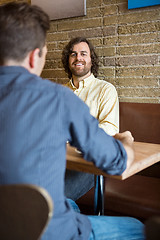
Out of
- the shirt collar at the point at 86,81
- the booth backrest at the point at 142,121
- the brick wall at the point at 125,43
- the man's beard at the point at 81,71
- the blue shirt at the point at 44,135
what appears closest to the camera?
the blue shirt at the point at 44,135

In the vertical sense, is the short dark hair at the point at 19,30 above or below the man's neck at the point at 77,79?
above

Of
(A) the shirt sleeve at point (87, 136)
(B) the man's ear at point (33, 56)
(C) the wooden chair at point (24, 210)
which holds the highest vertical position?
(B) the man's ear at point (33, 56)

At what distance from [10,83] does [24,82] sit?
0.04 meters

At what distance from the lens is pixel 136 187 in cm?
193

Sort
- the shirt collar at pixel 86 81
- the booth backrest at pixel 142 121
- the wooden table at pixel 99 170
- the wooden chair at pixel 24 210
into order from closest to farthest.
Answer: the wooden chair at pixel 24 210, the wooden table at pixel 99 170, the booth backrest at pixel 142 121, the shirt collar at pixel 86 81

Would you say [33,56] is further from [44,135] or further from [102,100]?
[102,100]

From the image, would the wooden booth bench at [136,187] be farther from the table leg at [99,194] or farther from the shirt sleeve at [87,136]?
the shirt sleeve at [87,136]

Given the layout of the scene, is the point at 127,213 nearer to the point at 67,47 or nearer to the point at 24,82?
the point at 24,82

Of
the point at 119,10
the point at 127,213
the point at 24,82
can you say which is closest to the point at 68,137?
the point at 24,82

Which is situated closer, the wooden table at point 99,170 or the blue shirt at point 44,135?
the blue shirt at point 44,135

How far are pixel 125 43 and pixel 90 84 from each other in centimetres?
52

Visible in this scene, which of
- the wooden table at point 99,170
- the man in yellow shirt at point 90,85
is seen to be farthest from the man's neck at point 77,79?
the wooden table at point 99,170

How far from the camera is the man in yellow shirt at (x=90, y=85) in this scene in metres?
2.43

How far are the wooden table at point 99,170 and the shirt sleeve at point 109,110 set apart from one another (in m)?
0.70
